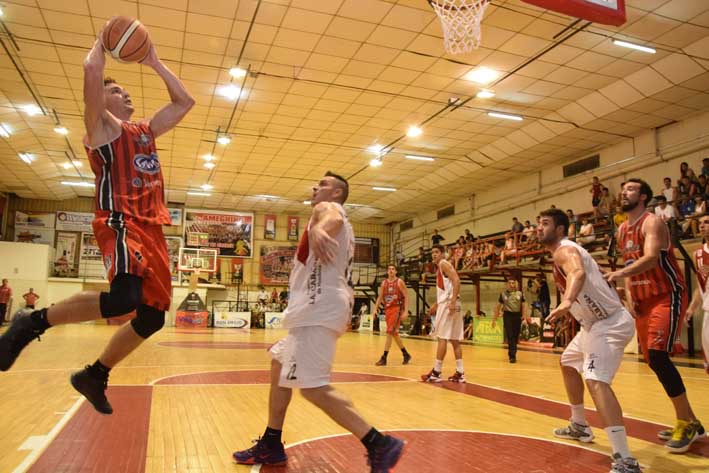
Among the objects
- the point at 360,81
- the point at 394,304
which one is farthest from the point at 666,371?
the point at 360,81

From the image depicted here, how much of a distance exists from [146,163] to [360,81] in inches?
449

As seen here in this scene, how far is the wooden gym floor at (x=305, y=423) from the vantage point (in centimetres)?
336

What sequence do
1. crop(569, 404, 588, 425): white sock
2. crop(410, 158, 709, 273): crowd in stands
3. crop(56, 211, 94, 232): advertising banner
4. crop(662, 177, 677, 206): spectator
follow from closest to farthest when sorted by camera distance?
crop(569, 404, 588, 425): white sock, crop(410, 158, 709, 273): crowd in stands, crop(662, 177, 677, 206): spectator, crop(56, 211, 94, 232): advertising banner

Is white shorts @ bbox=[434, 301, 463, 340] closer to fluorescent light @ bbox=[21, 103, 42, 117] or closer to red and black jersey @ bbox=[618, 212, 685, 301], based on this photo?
red and black jersey @ bbox=[618, 212, 685, 301]

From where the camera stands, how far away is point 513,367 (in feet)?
32.6

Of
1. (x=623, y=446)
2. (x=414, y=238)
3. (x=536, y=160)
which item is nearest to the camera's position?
(x=623, y=446)

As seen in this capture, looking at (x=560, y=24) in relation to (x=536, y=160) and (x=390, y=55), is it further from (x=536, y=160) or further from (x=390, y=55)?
(x=536, y=160)

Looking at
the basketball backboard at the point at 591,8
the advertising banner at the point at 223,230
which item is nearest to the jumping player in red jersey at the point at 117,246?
the basketball backboard at the point at 591,8

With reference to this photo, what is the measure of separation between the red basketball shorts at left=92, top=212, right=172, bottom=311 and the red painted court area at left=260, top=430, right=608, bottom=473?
117 centimetres

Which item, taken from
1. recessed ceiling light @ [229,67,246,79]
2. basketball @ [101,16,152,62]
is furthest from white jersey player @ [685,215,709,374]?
recessed ceiling light @ [229,67,246,79]

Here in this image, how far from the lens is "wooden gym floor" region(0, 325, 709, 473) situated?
336 cm

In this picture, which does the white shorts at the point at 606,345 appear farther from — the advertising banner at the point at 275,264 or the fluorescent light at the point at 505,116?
the advertising banner at the point at 275,264

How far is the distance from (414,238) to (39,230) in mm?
18838

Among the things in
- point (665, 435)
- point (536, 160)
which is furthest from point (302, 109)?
point (665, 435)
